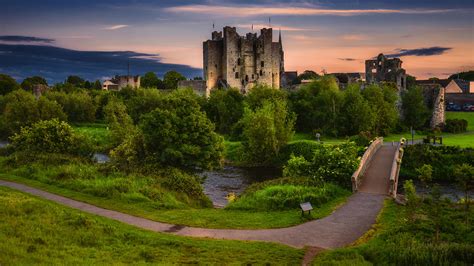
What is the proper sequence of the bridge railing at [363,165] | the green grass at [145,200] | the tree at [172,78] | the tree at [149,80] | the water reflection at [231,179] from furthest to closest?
the tree at [149,80] < the tree at [172,78] < the water reflection at [231,179] < the bridge railing at [363,165] < the green grass at [145,200]

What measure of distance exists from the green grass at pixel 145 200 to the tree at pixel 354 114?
46235mm

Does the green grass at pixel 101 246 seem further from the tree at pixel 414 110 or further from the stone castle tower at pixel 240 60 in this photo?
the stone castle tower at pixel 240 60

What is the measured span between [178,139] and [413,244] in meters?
23.0

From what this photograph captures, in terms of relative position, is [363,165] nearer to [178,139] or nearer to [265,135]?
[178,139]

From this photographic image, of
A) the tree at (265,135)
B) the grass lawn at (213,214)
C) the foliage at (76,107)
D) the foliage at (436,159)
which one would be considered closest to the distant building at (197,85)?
the foliage at (76,107)

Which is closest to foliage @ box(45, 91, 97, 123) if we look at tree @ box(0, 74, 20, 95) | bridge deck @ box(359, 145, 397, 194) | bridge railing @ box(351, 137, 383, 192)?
tree @ box(0, 74, 20, 95)

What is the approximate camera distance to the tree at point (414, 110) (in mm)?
80688

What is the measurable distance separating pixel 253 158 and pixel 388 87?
3472 centimetres

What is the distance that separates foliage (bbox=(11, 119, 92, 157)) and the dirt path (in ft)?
40.1

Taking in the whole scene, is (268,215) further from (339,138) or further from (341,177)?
(339,138)

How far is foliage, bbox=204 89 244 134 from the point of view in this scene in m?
79.7

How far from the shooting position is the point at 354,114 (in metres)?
72.9

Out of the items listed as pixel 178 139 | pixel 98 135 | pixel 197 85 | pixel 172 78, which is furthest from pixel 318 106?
pixel 172 78

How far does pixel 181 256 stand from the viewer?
16.2m
